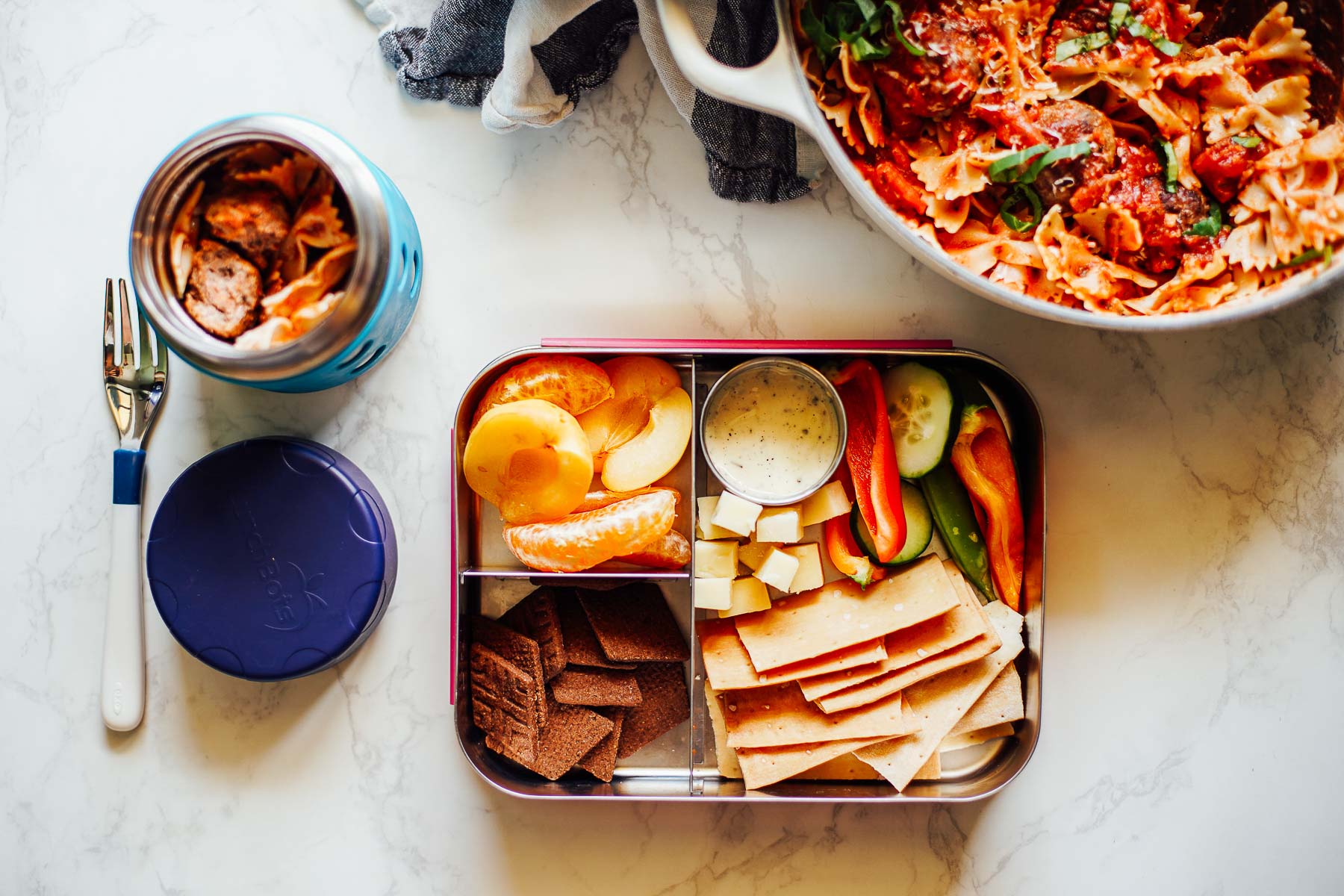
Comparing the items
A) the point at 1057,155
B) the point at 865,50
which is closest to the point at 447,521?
the point at 865,50

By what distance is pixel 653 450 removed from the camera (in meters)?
1.44

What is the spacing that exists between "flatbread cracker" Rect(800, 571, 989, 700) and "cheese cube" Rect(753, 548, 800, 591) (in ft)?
0.58

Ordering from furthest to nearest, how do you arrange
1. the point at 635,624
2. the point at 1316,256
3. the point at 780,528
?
the point at 635,624, the point at 780,528, the point at 1316,256

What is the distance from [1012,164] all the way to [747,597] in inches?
31.0

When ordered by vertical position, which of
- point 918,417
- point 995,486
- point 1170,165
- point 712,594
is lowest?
point 712,594

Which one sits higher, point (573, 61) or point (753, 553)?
point (573, 61)

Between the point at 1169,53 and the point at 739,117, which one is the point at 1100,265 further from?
the point at 739,117

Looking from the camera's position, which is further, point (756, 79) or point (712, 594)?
point (712, 594)

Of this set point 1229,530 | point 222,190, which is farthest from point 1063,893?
point 222,190

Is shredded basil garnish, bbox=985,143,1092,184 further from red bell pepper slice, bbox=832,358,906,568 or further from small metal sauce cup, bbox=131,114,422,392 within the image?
small metal sauce cup, bbox=131,114,422,392

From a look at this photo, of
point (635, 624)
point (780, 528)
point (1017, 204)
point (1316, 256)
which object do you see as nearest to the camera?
point (1316, 256)

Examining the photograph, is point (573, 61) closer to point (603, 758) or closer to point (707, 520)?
point (707, 520)

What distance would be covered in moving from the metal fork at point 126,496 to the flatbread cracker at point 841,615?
3.63 ft

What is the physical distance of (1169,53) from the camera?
1276 mm
